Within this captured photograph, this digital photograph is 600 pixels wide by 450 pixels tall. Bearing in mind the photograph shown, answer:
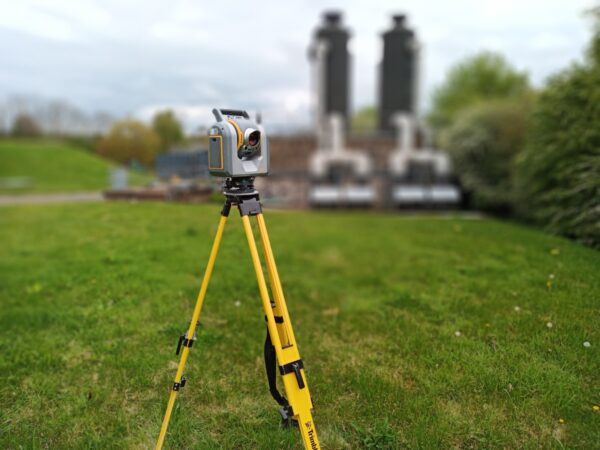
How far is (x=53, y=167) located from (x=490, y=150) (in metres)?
12.8

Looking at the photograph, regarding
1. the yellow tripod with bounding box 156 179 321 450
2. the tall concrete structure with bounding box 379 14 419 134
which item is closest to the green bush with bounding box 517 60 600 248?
the yellow tripod with bounding box 156 179 321 450

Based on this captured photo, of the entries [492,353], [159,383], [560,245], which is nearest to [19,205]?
[159,383]

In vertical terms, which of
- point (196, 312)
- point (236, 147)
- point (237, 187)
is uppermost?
point (236, 147)

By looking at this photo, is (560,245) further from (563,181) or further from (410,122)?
(410,122)

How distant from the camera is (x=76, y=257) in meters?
5.04

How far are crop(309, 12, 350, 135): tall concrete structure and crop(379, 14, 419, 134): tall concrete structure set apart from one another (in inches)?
71.4

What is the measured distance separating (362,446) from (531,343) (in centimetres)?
166

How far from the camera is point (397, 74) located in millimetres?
20609

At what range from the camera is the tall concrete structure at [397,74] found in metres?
20.3

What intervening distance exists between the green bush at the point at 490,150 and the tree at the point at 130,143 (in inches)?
409

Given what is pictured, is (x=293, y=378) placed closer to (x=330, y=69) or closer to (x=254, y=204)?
(x=254, y=204)

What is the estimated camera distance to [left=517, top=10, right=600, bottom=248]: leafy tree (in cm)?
432

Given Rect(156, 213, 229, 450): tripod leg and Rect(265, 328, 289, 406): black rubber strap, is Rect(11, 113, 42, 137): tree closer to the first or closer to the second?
Rect(156, 213, 229, 450): tripod leg

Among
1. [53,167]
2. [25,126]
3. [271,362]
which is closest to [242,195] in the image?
[271,362]
